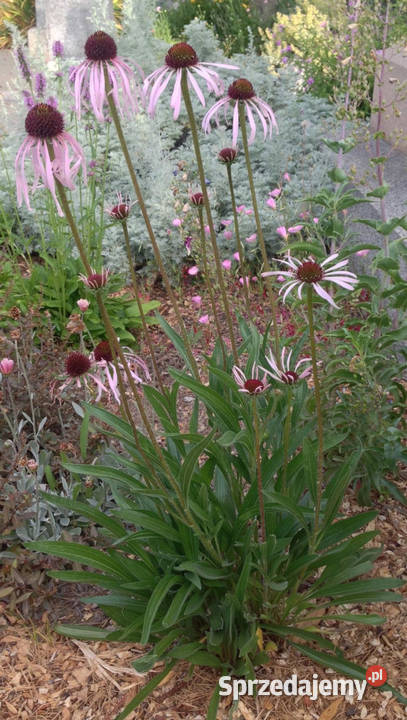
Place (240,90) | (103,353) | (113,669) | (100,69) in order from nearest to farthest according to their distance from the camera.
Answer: (100,69) → (240,90) → (103,353) → (113,669)

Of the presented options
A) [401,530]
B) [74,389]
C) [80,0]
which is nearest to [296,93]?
[80,0]

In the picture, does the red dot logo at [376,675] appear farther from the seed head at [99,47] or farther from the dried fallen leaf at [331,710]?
the seed head at [99,47]

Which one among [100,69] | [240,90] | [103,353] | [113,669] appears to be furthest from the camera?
[113,669]

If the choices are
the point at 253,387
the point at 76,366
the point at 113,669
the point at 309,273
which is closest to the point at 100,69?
the point at 309,273

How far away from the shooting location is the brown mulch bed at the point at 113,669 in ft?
5.77

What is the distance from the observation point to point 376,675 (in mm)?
1764

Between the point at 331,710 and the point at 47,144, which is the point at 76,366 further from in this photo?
the point at 331,710

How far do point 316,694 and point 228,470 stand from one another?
2.07ft

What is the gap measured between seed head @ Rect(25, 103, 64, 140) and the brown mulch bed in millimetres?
1364

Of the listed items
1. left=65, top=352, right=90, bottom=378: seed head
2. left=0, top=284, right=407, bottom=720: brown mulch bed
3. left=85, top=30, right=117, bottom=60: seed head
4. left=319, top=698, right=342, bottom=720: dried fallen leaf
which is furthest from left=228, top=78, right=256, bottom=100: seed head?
left=319, top=698, right=342, bottom=720: dried fallen leaf

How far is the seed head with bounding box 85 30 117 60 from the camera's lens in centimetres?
119

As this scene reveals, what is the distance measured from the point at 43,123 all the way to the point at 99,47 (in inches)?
7.8

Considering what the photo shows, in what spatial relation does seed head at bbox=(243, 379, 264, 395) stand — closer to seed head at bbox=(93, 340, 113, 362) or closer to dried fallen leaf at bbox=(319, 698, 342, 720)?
seed head at bbox=(93, 340, 113, 362)

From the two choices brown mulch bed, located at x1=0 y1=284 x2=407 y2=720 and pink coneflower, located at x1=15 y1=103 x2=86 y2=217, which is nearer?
pink coneflower, located at x1=15 y1=103 x2=86 y2=217
